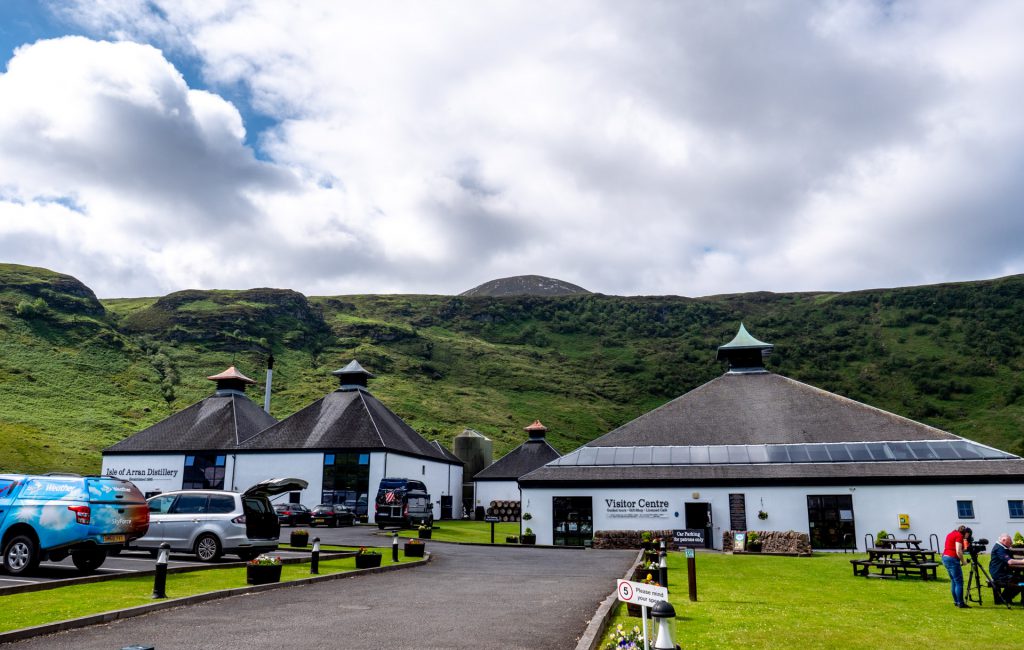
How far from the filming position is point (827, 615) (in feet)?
41.5

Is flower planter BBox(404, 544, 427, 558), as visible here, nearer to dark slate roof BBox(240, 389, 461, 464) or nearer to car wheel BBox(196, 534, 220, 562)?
car wheel BBox(196, 534, 220, 562)

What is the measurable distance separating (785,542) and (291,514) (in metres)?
26.1

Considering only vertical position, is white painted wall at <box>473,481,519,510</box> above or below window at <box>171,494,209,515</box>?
below

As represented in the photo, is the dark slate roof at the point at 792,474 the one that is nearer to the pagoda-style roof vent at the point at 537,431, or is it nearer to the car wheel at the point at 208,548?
the car wheel at the point at 208,548

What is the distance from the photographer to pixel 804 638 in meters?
10.2

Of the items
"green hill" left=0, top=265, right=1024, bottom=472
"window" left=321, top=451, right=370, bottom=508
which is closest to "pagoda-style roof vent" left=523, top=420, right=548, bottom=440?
"green hill" left=0, top=265, right=1024, bottom=472

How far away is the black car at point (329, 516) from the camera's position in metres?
40.4

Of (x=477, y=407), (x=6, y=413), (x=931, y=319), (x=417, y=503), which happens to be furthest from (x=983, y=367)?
(x=6, y=413)

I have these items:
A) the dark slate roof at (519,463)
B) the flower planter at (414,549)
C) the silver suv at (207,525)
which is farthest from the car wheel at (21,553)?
the dark slate roof at (519,463)

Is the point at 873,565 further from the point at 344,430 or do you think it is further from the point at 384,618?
the point at 344,430

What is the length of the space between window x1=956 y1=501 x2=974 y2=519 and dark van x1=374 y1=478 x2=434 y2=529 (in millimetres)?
27027

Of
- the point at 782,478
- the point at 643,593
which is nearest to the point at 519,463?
the point at 782,478

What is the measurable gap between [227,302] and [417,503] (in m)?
116

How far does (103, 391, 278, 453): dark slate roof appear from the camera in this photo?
192ft
